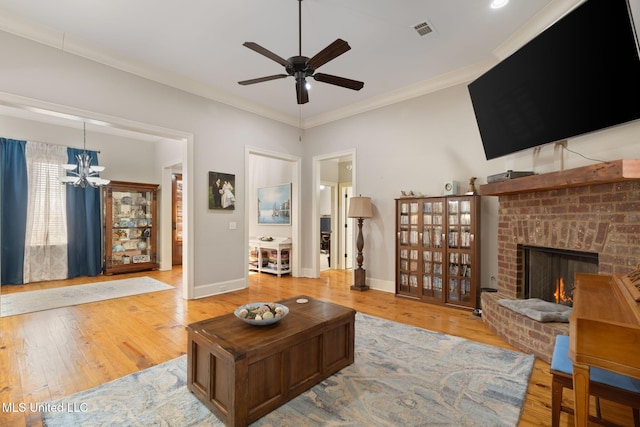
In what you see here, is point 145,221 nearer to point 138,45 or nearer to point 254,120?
point 254,120

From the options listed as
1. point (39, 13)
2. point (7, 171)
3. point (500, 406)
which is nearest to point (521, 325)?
point (500, 406)

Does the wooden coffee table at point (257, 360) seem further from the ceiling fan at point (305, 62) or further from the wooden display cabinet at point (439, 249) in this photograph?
the wooden display cabinet at point (439, 249)

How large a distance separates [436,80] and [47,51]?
4726 millimetres

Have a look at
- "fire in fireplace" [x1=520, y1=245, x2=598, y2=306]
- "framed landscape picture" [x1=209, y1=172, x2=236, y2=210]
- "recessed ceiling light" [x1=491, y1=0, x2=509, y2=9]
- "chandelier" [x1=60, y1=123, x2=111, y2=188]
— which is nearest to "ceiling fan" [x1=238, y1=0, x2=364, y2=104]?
"recessed ceiling light" [x1=491, y1=0, x2=509, y2=9]

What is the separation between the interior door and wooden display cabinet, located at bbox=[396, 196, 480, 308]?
539 centimetres

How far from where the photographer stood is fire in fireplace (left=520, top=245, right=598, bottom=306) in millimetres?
2890

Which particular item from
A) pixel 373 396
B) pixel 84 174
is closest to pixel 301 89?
pixel 373 396

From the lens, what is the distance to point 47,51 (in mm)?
3123

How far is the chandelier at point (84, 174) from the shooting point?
523 cm

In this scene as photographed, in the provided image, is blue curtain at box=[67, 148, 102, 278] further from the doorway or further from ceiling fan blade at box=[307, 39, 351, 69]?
ceiling fan blade at box=[307, 39, 351, 69]

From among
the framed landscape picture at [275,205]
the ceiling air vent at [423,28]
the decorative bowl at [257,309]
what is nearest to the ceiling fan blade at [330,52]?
the ceiling air vent at [423,28]

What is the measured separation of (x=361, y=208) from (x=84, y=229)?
5.69 meters

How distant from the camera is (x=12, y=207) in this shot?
17.1 ft

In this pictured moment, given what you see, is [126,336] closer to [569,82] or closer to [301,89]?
[301,89]
